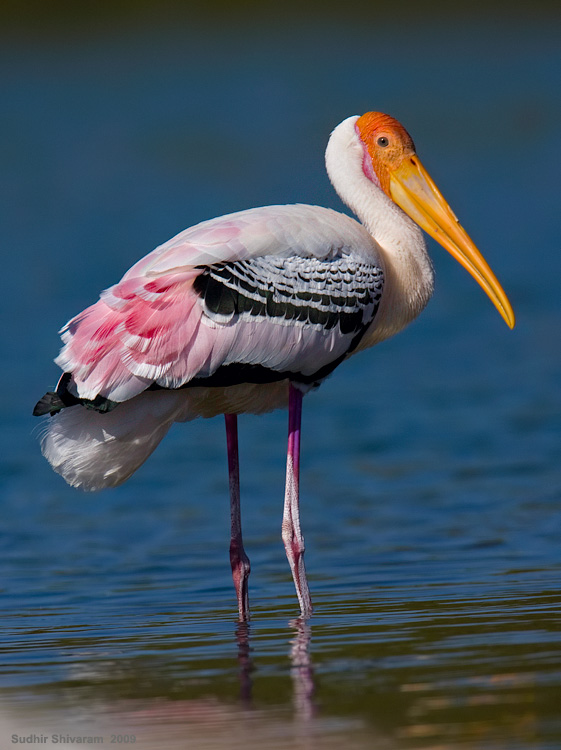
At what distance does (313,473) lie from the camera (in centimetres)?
Result: 1241

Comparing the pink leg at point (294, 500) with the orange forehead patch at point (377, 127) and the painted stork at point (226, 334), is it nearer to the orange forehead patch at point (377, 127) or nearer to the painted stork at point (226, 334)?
the painted stork at point (226, 334)

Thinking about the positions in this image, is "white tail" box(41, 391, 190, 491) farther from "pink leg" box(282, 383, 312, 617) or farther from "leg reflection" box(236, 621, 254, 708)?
"leg reflection" box(236, 621, 254, 708)

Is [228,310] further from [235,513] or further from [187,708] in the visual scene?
[187,708]

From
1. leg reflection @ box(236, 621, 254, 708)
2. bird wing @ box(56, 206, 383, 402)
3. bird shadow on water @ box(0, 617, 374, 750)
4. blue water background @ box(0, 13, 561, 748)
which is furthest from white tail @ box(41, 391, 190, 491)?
bird shadow on water @ box(0, 617, 374, 750)

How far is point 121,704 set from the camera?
18.0ft

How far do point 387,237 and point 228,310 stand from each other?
1315mm

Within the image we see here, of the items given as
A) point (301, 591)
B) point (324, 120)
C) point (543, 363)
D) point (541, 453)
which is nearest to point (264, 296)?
point (301, 591)

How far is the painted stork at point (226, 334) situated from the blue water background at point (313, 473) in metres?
0.82

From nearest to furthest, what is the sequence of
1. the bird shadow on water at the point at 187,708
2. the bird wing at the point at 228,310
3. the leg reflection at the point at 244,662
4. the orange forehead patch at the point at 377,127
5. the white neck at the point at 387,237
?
the bird shadow on water at the point at 187,708
the leg reflection at the point at 244,662
the bird wing at the point at 228,310
the white neck at the point at 387,237
the orange forehead patch at the point at 377,127

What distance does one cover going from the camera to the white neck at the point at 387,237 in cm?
809

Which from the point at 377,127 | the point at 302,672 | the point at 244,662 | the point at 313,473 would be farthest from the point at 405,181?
the point at 313,473

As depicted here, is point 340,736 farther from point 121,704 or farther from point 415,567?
point 415,567

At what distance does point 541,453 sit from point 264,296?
5727 millimetres

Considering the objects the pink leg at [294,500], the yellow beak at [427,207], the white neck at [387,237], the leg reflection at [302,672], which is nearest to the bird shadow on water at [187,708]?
the leg reflection at [302,672]
